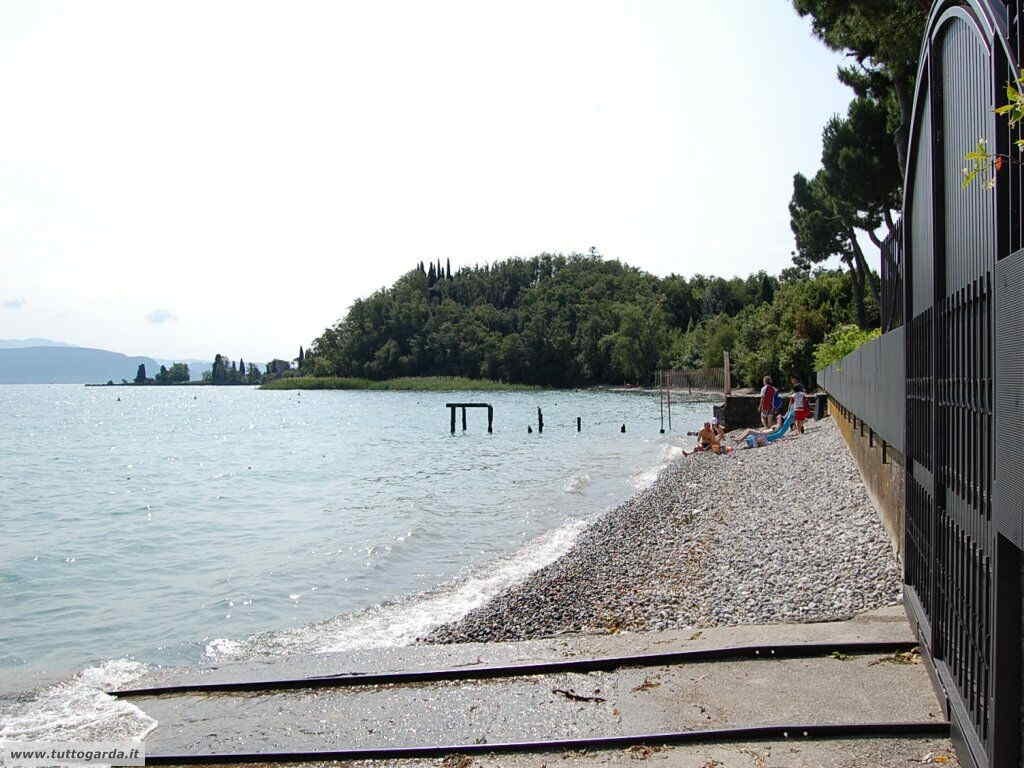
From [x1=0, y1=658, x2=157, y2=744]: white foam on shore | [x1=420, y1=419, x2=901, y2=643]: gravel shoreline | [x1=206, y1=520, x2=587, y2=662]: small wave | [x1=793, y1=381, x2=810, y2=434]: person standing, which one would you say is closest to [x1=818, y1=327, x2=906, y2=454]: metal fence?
[x1=420, y1=419, x2=901, y2=643]: gravel shoreline

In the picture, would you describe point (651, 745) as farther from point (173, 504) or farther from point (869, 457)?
point (173, 504)

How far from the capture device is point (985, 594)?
10.00 feet

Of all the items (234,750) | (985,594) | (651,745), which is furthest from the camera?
(234,750)

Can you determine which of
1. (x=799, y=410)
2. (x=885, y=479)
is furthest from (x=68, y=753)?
(x=799, y=410)

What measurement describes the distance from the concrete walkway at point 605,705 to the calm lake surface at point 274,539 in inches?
114

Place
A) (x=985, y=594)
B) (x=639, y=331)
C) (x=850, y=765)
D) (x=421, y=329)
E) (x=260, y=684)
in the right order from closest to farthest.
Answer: (x=985, y=594) < (x=850, y=765) < (x=260, y=684) < (x=639, y=331) < (x=421, y=329)

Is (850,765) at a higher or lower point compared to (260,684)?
higher

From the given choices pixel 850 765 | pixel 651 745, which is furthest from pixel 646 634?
pixel 850 765

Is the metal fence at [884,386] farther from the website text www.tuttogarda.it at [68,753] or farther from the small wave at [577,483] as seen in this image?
the small wave at [577,483]

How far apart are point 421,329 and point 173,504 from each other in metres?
119

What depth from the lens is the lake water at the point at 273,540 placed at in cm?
987

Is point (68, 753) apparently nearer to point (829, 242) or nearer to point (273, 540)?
point (273, 540)

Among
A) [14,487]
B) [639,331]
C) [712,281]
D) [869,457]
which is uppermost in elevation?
[712,281]

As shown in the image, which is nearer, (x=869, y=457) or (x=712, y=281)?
(x=869, y=457)
